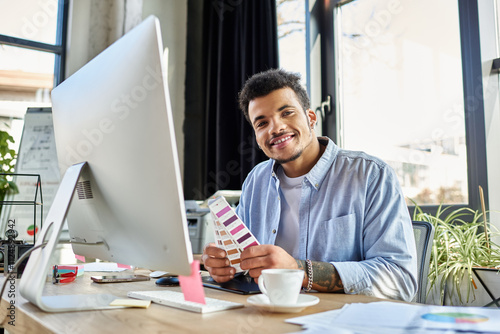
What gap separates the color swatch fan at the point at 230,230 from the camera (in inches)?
35.6

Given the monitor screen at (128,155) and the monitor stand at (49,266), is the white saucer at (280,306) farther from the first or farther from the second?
the monitor stand at (49,266)

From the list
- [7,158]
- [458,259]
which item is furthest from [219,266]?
[7,158]

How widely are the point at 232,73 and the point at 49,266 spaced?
105 inches

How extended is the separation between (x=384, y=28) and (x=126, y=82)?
7.65ft

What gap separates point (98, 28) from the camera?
3271 mm

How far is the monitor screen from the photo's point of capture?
0.68m

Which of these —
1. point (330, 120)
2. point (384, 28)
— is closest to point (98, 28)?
point (330, 120)

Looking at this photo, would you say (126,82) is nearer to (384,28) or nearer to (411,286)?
(411,286)

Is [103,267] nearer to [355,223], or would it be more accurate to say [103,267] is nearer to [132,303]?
[132,303]

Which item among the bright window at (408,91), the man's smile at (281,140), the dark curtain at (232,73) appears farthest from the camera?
the dark curtain at (232,73)

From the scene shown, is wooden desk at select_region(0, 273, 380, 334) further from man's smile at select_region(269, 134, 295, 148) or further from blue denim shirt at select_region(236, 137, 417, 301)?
man's smile at select_region(269, 134, 295, 148)

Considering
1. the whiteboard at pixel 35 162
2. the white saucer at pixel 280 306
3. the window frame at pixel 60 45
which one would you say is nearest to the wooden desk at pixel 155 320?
the white saucer at pixel 280 306

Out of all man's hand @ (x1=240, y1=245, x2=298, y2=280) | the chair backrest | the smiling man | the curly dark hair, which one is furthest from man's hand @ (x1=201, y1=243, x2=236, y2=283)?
the curly dark hair

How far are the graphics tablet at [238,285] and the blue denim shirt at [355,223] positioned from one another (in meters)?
0.20
